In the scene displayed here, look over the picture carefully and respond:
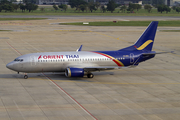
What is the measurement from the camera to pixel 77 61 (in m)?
42.9

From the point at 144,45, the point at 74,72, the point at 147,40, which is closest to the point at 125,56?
the point at 144,45

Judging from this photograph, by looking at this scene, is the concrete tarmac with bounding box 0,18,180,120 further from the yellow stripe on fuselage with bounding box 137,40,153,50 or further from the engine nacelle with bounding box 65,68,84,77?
the yellow stripe on fuselage with bounding box 137,40,153,50

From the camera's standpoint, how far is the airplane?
4138 centimetres

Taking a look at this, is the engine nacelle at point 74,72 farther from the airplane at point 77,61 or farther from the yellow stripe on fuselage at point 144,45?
the yellow stripe on fuselage at point 144,45

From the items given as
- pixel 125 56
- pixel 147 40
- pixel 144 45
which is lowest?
pixel 125 56

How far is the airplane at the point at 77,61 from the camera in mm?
41375

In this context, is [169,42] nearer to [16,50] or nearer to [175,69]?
[175,69]

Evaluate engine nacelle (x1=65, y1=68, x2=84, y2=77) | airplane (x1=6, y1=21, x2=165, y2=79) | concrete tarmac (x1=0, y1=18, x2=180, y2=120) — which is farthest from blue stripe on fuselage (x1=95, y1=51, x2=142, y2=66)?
engine nacelle (x1=65, y1=68, x2=84, y2=77)

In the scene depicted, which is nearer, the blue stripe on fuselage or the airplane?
the airplane

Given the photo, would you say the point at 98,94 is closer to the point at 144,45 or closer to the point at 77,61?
the point at 77,61

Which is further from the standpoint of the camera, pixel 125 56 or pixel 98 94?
pixel 125 56

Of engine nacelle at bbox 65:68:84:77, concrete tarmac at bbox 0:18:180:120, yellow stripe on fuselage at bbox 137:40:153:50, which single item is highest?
yellow stripe on fuselage at bbox 137:40:153:50

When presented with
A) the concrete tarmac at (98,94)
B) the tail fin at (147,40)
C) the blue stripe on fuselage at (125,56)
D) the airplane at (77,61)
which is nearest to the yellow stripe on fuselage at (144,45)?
the tail fin at (147,40)

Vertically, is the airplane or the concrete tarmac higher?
the airplane
